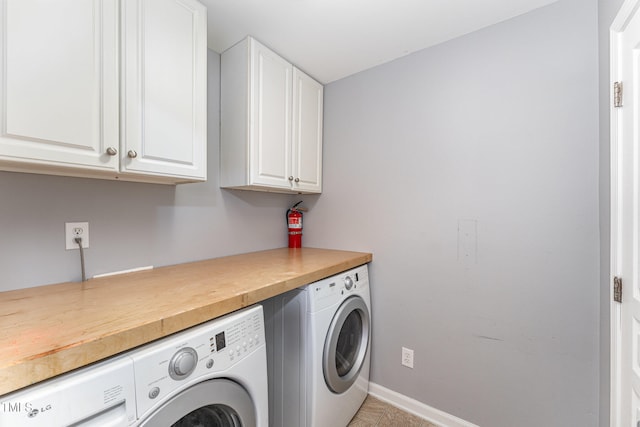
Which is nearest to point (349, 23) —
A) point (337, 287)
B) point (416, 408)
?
point (337, 287)

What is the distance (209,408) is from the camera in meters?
0.92

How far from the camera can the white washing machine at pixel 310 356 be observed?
4.44 feet

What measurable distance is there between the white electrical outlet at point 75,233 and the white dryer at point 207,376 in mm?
802

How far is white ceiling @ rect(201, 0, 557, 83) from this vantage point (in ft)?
4.52

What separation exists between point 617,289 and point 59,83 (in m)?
2.20

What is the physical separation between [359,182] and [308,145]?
18.9 inches

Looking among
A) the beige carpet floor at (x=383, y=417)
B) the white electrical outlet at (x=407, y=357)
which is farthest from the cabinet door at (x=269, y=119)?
the beige carpet floor at (x=383, y=417)

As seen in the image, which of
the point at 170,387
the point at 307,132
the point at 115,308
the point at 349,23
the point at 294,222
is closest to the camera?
the point at 170,387

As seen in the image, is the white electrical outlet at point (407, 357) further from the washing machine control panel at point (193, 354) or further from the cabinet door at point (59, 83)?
the cabinet door at point (59, 83)

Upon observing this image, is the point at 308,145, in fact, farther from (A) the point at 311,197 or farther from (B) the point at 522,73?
(B) the point at 522,73

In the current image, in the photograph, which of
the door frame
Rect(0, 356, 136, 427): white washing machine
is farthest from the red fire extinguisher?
the door frame

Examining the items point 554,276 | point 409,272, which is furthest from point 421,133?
point 554,276

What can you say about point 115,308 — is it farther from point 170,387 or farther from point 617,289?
point 617,289

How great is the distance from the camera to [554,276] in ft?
4.43
